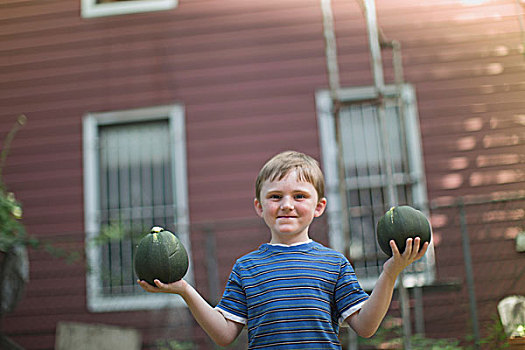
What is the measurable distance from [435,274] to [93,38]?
473cm

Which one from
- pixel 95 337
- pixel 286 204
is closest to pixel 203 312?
pixel 286 204

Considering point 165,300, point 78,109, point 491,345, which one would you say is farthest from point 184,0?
point 491,345

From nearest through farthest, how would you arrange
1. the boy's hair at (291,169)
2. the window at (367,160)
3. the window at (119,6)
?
the boy's hair at (291,169), the window at (367,160), the window at (119,6)

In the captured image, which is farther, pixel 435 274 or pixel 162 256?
pixel 435 274

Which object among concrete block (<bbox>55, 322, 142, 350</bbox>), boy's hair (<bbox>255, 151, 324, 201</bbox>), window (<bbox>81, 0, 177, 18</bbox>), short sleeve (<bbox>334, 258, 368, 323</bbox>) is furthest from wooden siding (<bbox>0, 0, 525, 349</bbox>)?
short sleeve (<bbox>334, 258, 368, 323</bbox>)

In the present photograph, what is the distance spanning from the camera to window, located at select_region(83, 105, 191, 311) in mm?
6969

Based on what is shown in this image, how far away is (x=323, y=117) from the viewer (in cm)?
693

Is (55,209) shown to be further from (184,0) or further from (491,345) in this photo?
(491,345)

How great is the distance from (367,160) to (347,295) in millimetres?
5110

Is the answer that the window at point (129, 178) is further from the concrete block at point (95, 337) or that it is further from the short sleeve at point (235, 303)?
the short sleeve at point (235, 303)

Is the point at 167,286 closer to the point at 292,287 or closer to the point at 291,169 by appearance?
the point at 292,287

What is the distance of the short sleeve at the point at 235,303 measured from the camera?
75.5 inches

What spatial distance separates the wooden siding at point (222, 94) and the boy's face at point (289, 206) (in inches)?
172

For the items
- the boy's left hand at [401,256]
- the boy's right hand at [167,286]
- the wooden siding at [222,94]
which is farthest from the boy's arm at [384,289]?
the wooden siding at [222,94]
